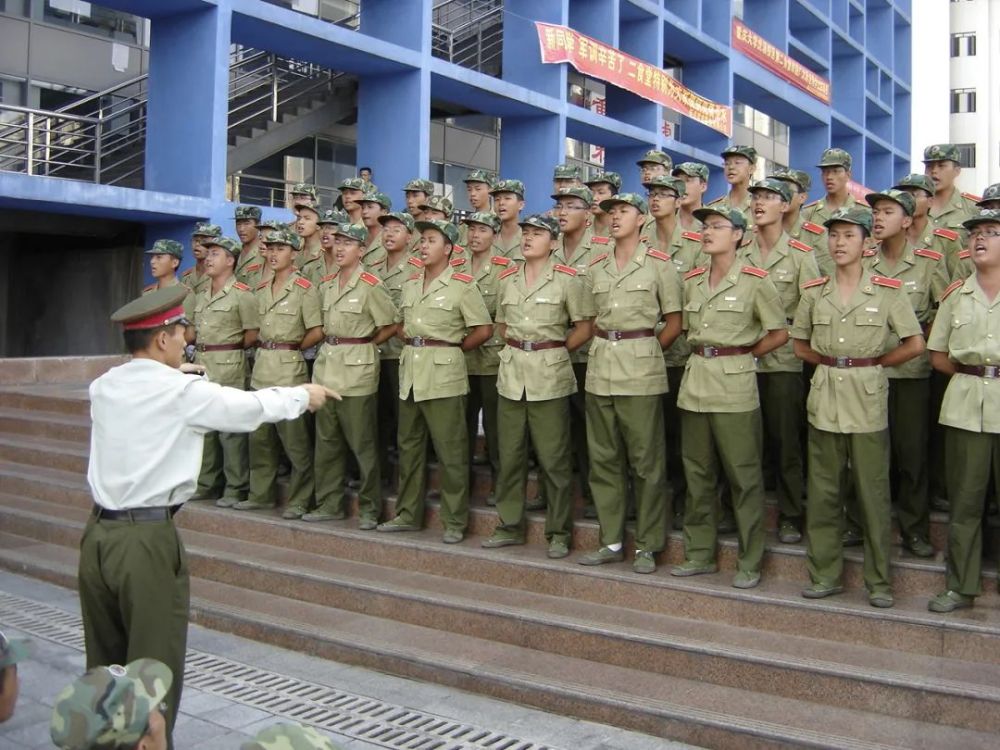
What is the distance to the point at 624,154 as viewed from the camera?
61.4 ft

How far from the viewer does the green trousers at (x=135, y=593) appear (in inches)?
124

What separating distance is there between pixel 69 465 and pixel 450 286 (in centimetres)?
398

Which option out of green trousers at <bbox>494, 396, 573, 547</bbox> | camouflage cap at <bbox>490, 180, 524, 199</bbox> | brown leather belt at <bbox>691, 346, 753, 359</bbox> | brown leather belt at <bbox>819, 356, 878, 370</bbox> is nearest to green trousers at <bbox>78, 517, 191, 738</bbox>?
green trousers at <bbox>494, 396, 573, 547</bbox>

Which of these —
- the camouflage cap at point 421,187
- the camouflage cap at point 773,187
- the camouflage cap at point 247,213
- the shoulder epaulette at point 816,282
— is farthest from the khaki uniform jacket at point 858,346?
the camouflage cap at point 247,213

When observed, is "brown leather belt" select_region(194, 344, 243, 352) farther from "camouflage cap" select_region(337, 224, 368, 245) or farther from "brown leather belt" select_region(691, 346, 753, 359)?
"brown leather belt" select_region(691, 346, 753, 359)

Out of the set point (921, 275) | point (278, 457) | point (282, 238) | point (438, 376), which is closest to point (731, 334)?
point (921, 275)

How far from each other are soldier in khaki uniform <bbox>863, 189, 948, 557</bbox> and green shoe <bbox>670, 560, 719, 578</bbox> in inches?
38.7

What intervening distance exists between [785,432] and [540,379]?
4.54 ft

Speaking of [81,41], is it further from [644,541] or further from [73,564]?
[644,541]

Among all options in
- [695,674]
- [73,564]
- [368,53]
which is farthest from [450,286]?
[368,53]

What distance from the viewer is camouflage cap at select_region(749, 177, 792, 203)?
5543mm

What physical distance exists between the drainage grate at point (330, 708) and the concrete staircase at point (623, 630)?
1.14 feet

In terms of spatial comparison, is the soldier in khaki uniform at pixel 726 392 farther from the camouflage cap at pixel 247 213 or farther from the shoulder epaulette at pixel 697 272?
the camouflage cap at pixel 247 213

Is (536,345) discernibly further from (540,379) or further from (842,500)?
(842,500)
